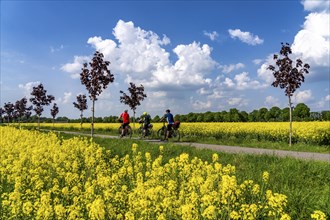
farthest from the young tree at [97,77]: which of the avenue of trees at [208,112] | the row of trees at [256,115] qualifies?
the row of trees at [256,115]

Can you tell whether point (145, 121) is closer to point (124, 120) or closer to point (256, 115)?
point (124, 120)

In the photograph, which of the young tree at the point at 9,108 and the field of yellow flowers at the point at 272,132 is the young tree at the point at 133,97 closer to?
the field of yellow flowers at the point at 272,132

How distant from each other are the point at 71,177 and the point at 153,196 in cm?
362

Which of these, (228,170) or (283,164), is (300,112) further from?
(228,170)

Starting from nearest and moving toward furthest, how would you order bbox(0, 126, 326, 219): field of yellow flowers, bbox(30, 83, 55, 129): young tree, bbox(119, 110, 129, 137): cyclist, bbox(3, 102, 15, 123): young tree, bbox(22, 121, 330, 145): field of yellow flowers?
bbox(0, 126, 326, 219): field of yellow flowers
bbox(22, 121, 330, 145): field of yellow flowers
bbox(119, 110, 129, 137): cyclist
bbox(30, 83, 55, 129): young tree
bbox(3, 102, 15, 123): young tree

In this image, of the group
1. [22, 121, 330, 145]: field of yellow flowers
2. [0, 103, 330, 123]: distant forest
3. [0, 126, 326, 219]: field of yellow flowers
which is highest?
[0, 103, 330, 123]: distant forest

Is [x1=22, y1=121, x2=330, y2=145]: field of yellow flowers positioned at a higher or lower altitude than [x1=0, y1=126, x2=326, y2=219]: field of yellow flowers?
higher

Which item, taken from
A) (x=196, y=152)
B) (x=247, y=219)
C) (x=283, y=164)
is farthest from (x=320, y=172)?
(x=247, y=219)

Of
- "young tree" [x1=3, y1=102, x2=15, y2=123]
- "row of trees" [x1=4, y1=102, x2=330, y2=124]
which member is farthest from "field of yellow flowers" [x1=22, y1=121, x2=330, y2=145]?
"young tree" [x1=3, y1=102, x2=15, y2=123]

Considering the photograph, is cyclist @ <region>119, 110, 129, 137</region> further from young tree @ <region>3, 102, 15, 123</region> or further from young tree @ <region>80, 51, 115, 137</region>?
young tree @ <region>3, 102, 15, 123</region>

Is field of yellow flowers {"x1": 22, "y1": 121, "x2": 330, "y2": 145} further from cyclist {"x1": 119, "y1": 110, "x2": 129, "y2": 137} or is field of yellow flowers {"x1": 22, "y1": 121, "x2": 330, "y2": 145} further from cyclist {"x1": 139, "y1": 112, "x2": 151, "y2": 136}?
cyclist {"x1": 119, "y1": 110, "x2": 129, "y2": 137}

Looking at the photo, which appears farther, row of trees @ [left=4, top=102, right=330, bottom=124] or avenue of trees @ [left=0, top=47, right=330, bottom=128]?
row of trees @ [left=4, top=102, right=330, bottom=124]

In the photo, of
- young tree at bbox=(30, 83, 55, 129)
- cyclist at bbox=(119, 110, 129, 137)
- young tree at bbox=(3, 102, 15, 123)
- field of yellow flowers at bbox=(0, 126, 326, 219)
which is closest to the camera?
field of yellow flowers at bbox=(0, 126, 326, 219)

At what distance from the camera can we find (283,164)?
10.5 metres
